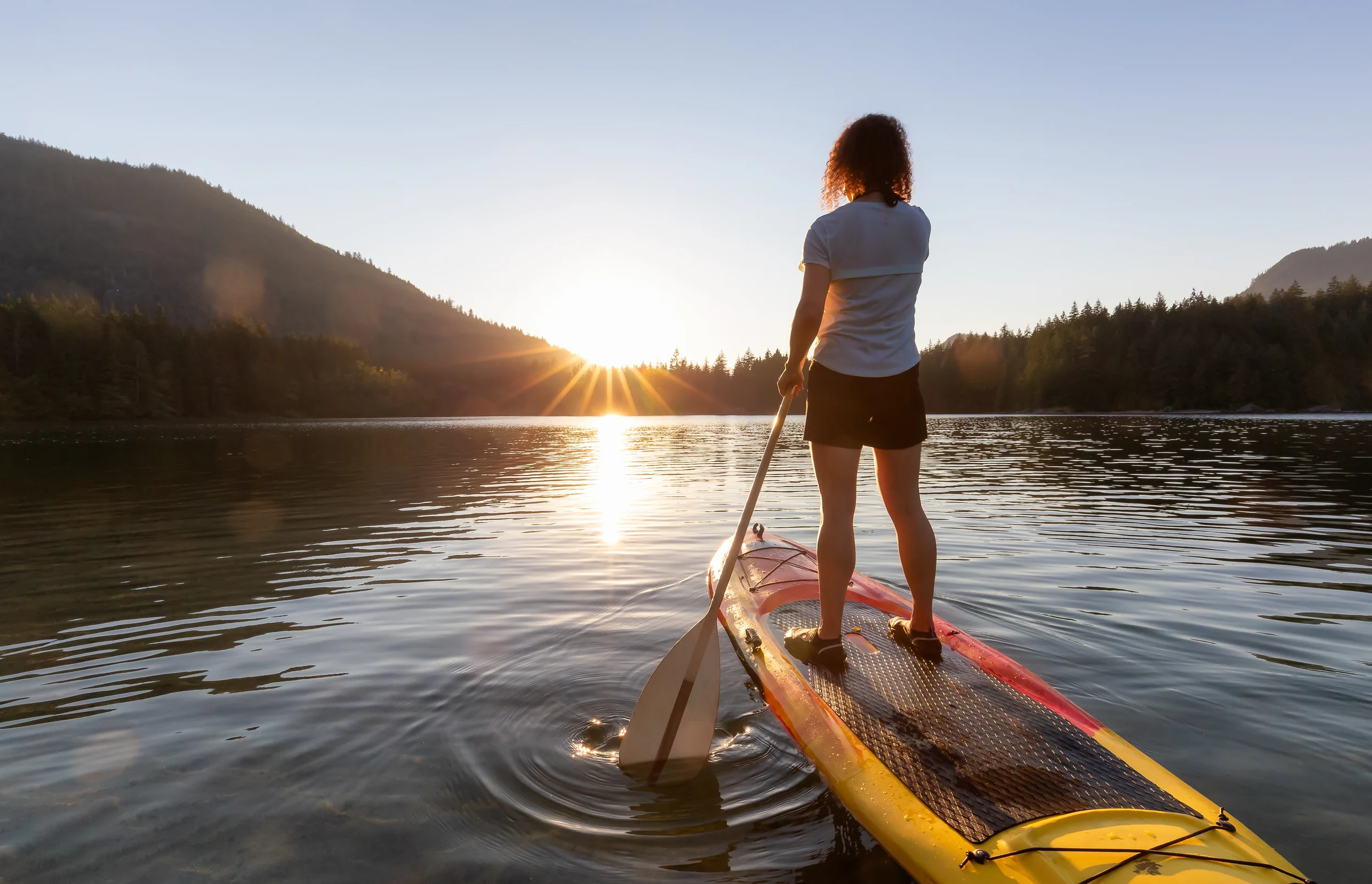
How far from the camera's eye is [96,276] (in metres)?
196

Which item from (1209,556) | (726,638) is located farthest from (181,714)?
(1209,556)

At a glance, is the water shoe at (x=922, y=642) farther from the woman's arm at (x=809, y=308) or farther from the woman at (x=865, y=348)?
the woman's arm at (x=809, y=308)

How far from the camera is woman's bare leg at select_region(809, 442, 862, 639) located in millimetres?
3938

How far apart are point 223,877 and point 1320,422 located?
72684 millimetres

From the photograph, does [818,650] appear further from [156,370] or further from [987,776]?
[156,370]

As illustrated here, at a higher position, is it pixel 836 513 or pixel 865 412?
pixel 865 412

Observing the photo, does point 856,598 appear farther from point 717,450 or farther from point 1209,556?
point 717,450

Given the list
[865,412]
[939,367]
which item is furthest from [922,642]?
[939,367]

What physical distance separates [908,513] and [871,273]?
135 cm

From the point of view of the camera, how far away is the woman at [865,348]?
3.90 meters

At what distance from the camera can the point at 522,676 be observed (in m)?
5.16

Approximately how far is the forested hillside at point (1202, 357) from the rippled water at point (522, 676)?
105m

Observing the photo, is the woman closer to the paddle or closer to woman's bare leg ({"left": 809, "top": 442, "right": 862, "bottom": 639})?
woman's bare leg ({"left": 809, "top": 442, "right": 862, "bottom": 639})

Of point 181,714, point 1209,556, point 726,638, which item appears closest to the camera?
point 181,714
